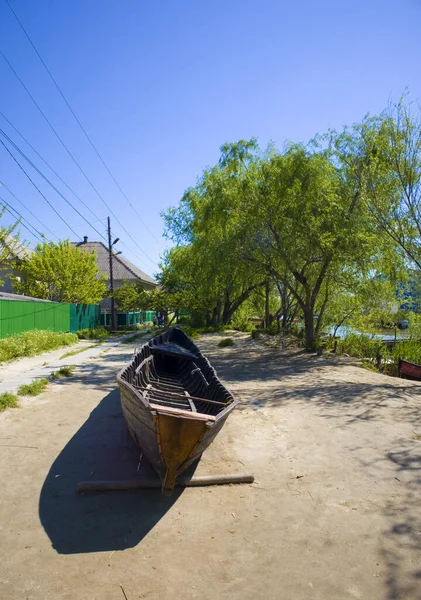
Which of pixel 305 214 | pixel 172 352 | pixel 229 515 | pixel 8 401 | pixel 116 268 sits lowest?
pixel 229 515

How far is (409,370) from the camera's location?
56.9 feet

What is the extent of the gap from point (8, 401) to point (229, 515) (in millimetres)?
6106

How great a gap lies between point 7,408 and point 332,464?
21.1ft

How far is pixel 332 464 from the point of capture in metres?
6.68

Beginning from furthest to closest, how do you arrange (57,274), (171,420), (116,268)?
1. (116,268)
2. (57,274)
3. (171,420)

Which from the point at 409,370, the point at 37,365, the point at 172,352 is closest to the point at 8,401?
the point at 172,352

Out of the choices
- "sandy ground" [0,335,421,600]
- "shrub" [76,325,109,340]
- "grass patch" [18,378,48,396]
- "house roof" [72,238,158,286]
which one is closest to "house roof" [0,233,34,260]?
"shrub" [76,325,109,340]

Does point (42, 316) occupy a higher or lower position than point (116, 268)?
lower

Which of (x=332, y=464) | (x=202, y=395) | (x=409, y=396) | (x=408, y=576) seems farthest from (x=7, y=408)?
(x=409, y=396)

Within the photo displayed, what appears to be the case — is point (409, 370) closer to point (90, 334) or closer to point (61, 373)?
point (61, 373)

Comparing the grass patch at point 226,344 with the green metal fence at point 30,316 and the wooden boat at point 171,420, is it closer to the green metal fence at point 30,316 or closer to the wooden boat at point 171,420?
the green metal fence at point 30,316

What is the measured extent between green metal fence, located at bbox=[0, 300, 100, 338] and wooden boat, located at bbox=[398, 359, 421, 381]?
15.7 m

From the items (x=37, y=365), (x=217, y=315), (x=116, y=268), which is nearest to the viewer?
(x=37, y=365)

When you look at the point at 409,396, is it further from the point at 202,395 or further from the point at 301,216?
the point at 301,216
